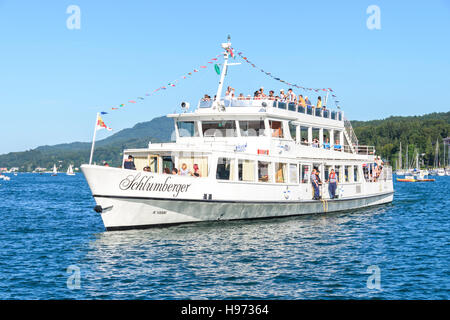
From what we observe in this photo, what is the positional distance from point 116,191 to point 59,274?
17.5 ft

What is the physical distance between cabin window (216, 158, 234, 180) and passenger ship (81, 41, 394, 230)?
0.04m

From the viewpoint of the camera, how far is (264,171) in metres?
23.4

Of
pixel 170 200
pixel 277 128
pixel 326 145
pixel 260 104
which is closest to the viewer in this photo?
pixel 170 200

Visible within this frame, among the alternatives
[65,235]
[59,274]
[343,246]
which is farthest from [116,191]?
[343,246]

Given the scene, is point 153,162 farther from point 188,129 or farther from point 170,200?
point 188,129

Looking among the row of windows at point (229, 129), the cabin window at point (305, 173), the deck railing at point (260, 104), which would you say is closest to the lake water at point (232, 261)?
the cabin window at point (305, 173)

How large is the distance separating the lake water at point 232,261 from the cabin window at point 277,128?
4.04 meters

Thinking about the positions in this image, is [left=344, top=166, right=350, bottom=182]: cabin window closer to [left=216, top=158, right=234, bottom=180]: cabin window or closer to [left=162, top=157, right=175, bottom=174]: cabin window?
[left=216, top=158, right=234, bottom=180]: cabin window

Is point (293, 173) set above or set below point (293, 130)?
below

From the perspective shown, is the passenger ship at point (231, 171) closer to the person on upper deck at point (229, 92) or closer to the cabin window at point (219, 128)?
the cabin window at point (219, 128)

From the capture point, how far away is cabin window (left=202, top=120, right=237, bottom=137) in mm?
24438

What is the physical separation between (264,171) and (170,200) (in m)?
5.35

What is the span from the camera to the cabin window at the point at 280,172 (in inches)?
947

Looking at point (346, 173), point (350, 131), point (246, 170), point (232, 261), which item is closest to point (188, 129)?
point (246, 170)
